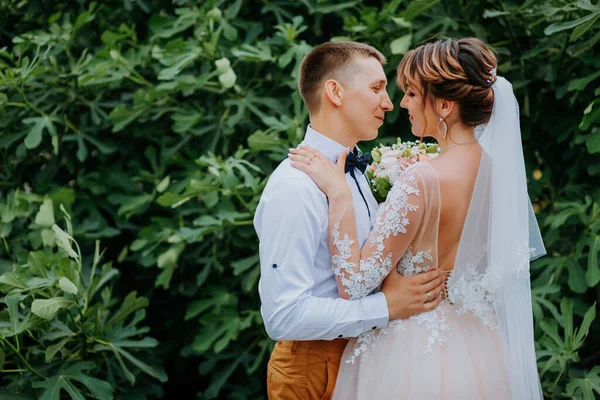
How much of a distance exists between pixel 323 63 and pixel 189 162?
5.64ft

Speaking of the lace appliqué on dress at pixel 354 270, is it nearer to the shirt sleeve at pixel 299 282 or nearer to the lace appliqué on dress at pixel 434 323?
the shirt sleeve at pixel 299 282

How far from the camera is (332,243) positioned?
2512 mm

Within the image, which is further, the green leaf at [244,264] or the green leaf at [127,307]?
the green leaf at [244,264]

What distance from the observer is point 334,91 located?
2.69m

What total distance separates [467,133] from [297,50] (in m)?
1.72

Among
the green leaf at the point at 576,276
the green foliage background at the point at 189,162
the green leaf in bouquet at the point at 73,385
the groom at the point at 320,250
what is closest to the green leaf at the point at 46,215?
the green foliage background at the point at 189,162

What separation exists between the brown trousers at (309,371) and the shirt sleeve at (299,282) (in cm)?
18

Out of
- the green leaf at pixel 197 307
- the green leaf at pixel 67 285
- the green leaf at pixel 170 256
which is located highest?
the green leaf at pixel 67 285

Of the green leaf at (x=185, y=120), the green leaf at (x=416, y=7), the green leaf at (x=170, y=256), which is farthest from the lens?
the green leaf at (x=185, y=120)

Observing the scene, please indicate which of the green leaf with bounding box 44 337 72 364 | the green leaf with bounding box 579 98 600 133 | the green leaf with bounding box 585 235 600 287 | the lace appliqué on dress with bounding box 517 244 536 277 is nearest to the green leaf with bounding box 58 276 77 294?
the green leaf with bounding box 44 337 72 364

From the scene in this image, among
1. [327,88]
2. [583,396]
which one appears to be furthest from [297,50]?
[583,396]

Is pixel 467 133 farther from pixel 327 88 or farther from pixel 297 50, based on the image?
pixel 297 50

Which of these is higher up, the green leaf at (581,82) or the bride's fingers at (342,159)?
the bride's fingers at (342,159)

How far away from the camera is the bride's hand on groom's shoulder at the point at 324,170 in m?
2.54
